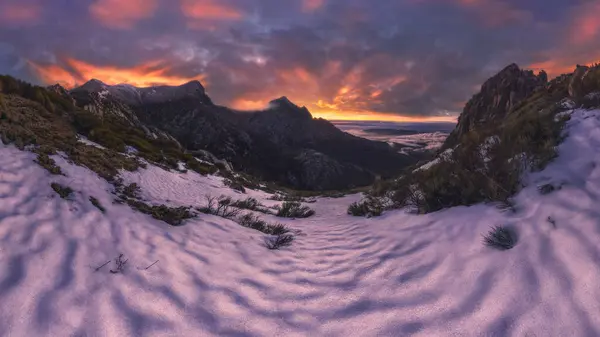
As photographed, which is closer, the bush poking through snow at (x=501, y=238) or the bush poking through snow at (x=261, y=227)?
the bush poking through snow at (x=501, y=238)

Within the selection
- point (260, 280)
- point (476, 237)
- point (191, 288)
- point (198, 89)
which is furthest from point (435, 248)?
point (198, 89)

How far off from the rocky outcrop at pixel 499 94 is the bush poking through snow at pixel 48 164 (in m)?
35.5

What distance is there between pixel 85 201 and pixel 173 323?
3397mm

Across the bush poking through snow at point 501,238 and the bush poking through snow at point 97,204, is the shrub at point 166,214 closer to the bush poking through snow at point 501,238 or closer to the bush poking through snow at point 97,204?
the bush poking through snow at point 97,204

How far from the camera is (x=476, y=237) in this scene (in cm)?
379

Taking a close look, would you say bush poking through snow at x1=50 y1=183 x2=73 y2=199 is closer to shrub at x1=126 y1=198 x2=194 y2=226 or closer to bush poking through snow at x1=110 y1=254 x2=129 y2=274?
shrub at x1=126 y1=198 x2=194 y2=226

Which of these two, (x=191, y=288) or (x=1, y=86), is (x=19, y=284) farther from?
(x=1, y=86)

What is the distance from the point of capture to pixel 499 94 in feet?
123

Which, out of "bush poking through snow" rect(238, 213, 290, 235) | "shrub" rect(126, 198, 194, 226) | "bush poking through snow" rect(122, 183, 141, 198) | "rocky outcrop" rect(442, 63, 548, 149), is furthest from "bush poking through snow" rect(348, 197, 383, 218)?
"rocky outcrop" rect(442, 63, 548, 149)

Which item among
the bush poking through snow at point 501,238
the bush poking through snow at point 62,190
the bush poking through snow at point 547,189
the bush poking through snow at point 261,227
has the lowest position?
the bush poking through snow at point 261,227

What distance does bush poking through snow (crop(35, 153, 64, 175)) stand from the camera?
5.71 meters

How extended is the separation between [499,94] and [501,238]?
41.7m

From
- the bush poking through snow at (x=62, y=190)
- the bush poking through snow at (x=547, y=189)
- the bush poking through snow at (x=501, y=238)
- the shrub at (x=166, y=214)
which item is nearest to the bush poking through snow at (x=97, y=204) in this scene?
the bush poking through snow at (x=62, y=190)

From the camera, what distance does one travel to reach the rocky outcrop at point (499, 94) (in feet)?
116
